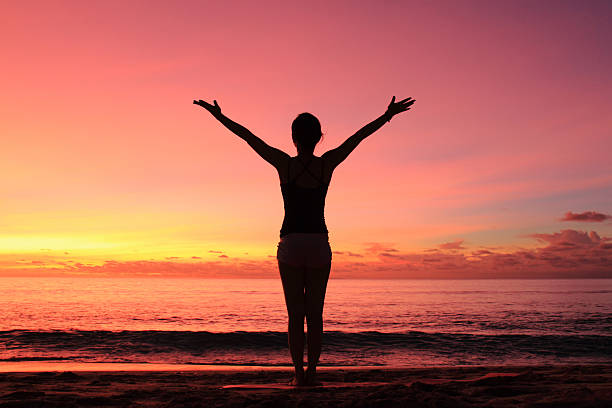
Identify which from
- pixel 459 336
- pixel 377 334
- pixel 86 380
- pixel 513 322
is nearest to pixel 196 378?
pixel 86 380

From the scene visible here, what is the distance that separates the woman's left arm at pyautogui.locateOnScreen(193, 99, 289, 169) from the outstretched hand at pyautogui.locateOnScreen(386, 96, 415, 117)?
1173mm

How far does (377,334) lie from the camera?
14898 mm

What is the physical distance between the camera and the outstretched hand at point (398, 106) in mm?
4363

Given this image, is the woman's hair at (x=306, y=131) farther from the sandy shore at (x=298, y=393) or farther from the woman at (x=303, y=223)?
the sandy shore at (x=298, y=393)

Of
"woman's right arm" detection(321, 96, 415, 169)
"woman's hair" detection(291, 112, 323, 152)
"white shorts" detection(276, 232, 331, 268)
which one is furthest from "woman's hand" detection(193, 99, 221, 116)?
"white shorts" detection(276, 232, 331, 268)

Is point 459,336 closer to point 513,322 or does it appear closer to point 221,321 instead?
point 513,322

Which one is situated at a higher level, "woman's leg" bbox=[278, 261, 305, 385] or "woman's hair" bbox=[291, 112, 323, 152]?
"woman's hair" bbox=[291, 112, 323, 152]

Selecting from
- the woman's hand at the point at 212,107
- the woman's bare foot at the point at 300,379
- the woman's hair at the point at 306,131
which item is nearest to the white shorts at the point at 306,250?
the woman's hair at the point at 306,131

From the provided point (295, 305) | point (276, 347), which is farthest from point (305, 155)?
point (276, 347)

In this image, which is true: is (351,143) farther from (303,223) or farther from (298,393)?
(298,393)

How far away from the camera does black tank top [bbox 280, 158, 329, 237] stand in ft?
13.1

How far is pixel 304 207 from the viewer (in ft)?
13.2

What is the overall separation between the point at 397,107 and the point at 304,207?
145 cm

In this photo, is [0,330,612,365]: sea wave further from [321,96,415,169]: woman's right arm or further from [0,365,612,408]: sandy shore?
[321,96,415,169]: woman's right arm
